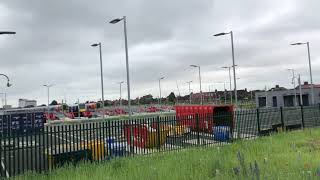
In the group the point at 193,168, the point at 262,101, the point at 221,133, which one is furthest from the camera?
the point at 262,101

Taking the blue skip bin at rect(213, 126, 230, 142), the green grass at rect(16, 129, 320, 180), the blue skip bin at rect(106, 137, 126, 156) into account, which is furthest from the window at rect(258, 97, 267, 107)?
the green grass at rect(16, 129, 320, 180)

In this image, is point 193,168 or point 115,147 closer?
point 193,168

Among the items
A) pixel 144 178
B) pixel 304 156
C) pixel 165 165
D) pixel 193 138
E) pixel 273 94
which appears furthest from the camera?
pixel 273 94

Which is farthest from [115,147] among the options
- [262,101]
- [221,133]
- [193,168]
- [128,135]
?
[262,101]

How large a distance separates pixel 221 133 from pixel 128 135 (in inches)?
198

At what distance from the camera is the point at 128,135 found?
55.6 feet

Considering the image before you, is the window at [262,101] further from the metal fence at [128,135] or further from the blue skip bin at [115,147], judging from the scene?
the blue skip bin at [115,147]

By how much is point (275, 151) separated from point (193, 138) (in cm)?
563

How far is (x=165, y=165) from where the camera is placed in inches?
436

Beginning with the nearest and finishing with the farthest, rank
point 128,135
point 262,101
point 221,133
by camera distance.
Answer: point 128,135, point 221,133, point 262,101

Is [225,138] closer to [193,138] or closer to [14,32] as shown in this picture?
[193,138]

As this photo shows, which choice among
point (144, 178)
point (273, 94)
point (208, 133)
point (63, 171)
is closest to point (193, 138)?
point (208, 133)

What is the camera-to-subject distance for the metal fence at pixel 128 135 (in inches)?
518

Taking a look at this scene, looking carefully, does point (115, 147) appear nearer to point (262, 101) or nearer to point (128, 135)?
point (128, 135)
